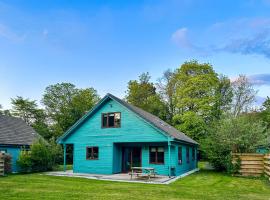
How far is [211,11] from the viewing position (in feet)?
62.5

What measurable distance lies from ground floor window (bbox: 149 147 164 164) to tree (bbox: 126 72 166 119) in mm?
24846

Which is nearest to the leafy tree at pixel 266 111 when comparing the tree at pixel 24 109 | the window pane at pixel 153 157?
the window pane at pixel 153 157

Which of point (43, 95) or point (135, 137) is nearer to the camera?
point (135, 137)

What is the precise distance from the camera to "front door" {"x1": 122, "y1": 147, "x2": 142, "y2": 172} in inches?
950

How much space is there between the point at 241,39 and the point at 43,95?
A: 36487mm

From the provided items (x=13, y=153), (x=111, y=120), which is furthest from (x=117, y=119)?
(x=13, y=153)

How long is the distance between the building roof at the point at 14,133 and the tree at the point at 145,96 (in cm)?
2340

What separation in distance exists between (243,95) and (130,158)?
27878 mm

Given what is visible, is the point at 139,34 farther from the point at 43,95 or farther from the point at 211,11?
the point at 43,95

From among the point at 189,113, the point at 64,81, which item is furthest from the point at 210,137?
the point at 64,81

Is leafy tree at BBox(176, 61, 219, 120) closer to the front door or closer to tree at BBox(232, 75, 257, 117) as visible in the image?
tree at BBox(232, 75, 257, 117)

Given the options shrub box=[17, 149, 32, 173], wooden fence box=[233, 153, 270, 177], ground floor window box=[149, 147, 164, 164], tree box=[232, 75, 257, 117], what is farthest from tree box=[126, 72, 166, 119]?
shrub box=[17, 149, 32, 173]

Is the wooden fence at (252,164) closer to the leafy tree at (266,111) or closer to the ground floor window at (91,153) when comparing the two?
the ground floor window at (91,153)

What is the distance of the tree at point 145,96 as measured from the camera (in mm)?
48062
